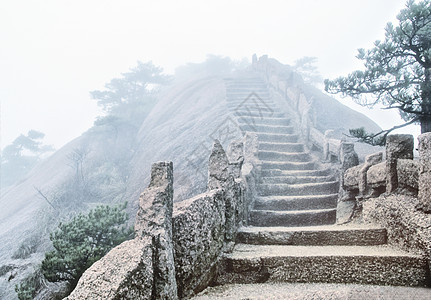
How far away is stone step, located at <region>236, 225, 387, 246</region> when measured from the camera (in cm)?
358

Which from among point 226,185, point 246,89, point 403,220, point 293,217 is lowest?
point 293,217

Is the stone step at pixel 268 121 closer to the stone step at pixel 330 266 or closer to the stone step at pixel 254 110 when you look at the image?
the stone step at pixel 254 110

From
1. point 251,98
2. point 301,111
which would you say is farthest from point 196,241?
point 251,98

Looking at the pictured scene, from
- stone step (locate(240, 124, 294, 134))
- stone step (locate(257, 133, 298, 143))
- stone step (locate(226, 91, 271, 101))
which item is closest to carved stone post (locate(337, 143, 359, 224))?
stone step (locate(257, 133, 298, 143))

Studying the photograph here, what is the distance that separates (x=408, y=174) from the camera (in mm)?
3518

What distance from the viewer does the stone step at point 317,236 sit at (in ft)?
11.8

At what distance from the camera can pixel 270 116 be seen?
39.7 ft

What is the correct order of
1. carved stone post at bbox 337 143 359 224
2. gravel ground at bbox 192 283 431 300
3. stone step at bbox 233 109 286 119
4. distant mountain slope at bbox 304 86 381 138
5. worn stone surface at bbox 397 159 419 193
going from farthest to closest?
distant mountain slope at bbox 304 86 381 138, stone step at bbox 233 109 286 119, carved stone post at bbox 337 143 359 224, worn stone surface at bbox 397 159 419 193, gravel ground at bbox 192 283 431 300

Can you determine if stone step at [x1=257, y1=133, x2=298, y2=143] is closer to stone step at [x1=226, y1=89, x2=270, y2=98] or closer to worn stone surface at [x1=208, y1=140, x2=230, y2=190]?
worn stone surface at [x1=208, y1=140, x2=230, y2=190]

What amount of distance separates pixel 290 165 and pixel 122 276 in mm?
6447

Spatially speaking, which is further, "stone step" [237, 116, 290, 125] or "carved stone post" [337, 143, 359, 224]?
"stone step" [237, 116, 290, 125]

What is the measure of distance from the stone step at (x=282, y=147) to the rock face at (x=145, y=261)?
6466 mm

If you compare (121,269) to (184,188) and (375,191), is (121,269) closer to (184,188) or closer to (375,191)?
(375,191)

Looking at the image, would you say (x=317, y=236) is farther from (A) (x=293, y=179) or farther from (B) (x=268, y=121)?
(B) (x=268, y=121)
